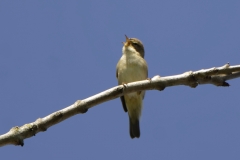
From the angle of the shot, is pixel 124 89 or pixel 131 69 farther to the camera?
pixel 131 69

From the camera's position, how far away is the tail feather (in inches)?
275

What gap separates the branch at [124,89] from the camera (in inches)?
117

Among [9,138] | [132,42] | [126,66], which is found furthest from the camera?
[132,42]

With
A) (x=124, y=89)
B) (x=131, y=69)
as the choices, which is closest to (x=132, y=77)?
(x=131, y=69)

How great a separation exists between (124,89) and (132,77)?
11.5 feet

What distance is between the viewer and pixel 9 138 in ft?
9.55

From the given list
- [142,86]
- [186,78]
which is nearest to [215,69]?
[186,78]

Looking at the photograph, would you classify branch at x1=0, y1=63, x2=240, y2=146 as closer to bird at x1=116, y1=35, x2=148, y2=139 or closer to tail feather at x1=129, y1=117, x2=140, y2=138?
bird at x1=116, y1=35, x2=148, y2=139

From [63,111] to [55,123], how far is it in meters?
0.11

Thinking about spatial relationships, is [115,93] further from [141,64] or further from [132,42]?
[132,42]

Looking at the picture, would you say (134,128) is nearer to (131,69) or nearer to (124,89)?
(131,69)

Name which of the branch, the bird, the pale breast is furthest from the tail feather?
the branch

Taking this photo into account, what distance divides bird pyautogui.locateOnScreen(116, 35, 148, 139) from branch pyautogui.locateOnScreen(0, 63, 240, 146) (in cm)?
343

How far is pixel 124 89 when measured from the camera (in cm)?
337
